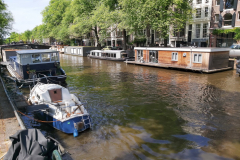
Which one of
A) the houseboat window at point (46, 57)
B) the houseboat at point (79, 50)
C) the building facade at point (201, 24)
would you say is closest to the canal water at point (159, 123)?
the houseboat window at point (46, 57)

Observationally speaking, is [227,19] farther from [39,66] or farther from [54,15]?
[54,15]

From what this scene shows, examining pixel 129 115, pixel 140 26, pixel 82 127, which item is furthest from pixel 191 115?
pixel 140 26

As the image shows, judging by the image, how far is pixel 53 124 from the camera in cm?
1117

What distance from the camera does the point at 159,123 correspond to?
39.0ft

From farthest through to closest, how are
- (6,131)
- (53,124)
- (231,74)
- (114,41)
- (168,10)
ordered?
(114,41) → (168,10) → (231,74) → (53,124) → (6,131)

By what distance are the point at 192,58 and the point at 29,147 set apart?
25.0m

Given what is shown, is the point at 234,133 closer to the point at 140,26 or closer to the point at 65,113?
the point at 65,113

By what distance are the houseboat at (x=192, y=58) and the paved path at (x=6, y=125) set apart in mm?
21272

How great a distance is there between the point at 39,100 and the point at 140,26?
24622 mm

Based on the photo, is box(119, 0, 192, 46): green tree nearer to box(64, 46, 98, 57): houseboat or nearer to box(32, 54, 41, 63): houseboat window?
box(32, 54, 41, 63): houseboat window

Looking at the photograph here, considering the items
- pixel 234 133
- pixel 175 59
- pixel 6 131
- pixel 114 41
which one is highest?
pixel 114 41

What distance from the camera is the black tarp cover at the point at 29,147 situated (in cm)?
487

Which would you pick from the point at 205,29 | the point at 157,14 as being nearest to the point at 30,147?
the point at 157,14

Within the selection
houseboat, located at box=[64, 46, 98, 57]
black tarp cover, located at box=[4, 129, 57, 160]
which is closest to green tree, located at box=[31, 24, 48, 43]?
houseboat, located at box=[64, 46, 98, 57]
